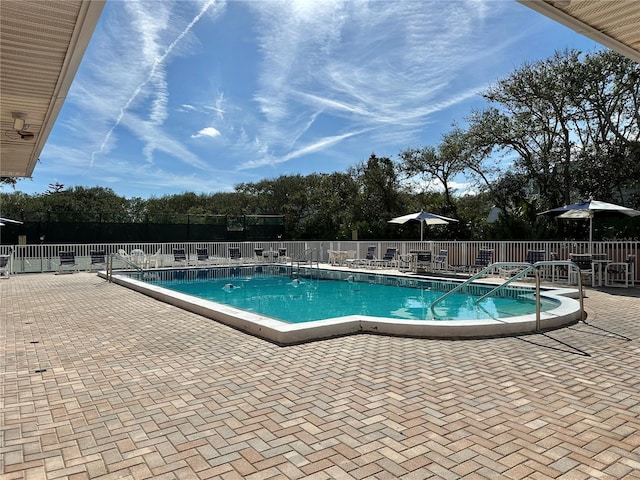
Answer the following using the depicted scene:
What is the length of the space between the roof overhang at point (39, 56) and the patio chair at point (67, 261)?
1065 centimetres

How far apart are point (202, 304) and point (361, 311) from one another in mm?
3519

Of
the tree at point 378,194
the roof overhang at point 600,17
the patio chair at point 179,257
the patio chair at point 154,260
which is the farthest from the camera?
the tree at point 378,194

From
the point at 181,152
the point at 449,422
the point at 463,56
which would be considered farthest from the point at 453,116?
the point at 181,152

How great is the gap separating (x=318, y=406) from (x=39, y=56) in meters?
3.37

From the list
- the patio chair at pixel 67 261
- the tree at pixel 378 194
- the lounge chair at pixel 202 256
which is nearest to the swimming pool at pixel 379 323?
the patio chair at pixel 67 261

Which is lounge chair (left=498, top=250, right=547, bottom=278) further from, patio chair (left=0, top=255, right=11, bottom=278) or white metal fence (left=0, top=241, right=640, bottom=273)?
patio chair (left=0, top=255, right=11, bottom=278)

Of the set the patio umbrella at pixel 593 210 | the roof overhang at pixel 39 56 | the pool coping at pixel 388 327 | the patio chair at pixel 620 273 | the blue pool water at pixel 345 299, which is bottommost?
the blue pool water at pixel 345 299

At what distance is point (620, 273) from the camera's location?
1088 cm

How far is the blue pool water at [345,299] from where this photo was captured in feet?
28.1

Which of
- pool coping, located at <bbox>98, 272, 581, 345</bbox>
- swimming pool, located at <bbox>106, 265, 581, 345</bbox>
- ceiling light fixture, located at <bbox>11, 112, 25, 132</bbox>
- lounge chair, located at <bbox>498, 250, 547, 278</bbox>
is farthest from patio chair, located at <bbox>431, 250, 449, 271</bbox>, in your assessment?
ceiling light fixture, located at <bbox>11, 112, 25, 132</bbox>

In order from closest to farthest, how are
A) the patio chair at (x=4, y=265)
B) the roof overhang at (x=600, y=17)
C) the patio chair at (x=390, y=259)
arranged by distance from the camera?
the roof overhang at (x=600, y=17) → the patio chair at (x=4, y=265) → the patio chair at (x=390, y=259)

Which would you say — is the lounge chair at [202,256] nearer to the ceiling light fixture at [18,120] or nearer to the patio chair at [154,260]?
the patio chair at [154,260]

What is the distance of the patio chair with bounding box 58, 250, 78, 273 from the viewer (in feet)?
47.2

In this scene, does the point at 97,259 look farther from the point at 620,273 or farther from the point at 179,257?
the point at 620,273
